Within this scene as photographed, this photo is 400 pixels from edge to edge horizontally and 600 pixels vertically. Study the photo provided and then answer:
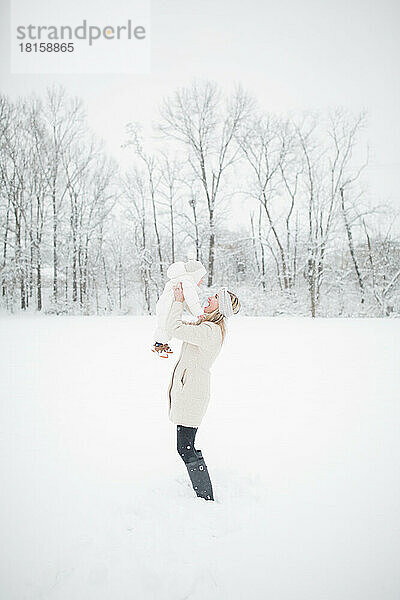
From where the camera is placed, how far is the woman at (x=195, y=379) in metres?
2.80

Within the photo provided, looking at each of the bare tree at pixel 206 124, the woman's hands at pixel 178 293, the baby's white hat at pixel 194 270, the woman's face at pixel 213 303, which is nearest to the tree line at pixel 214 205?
the bare tree at pixel 206 124

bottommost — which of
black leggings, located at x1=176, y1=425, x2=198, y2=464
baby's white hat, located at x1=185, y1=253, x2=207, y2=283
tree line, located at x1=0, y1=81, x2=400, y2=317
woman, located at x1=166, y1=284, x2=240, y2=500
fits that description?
black leggings, located at x1=176, y1=425, x2=198, y2=464

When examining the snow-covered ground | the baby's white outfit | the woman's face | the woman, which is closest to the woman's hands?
the woman

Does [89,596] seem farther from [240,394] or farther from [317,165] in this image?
[317,165]

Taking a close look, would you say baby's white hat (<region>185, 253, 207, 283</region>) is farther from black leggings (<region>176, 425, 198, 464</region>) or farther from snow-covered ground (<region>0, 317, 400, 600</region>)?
snow-covered ground (<region>0, 317, 400, 600</region>)

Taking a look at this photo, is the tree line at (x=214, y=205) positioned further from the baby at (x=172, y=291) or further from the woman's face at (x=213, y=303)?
the woman's face at (x=213, y=303)

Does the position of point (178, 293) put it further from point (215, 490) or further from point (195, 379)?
point (215, 490)

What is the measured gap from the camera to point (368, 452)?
12.8ft

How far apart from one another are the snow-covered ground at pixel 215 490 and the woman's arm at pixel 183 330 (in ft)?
3.93

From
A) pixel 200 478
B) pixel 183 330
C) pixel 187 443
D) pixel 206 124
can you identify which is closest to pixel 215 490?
pixel 200 478

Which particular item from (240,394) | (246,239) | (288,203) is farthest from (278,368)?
(288,203)

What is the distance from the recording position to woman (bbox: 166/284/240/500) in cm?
280

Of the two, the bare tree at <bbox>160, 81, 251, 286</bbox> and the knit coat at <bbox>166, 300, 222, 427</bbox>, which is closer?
the knit coat at <bbox>166, 300, 222, 427</bbox>

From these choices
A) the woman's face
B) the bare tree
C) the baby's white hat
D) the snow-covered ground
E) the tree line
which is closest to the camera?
A: the snow-covered ground
